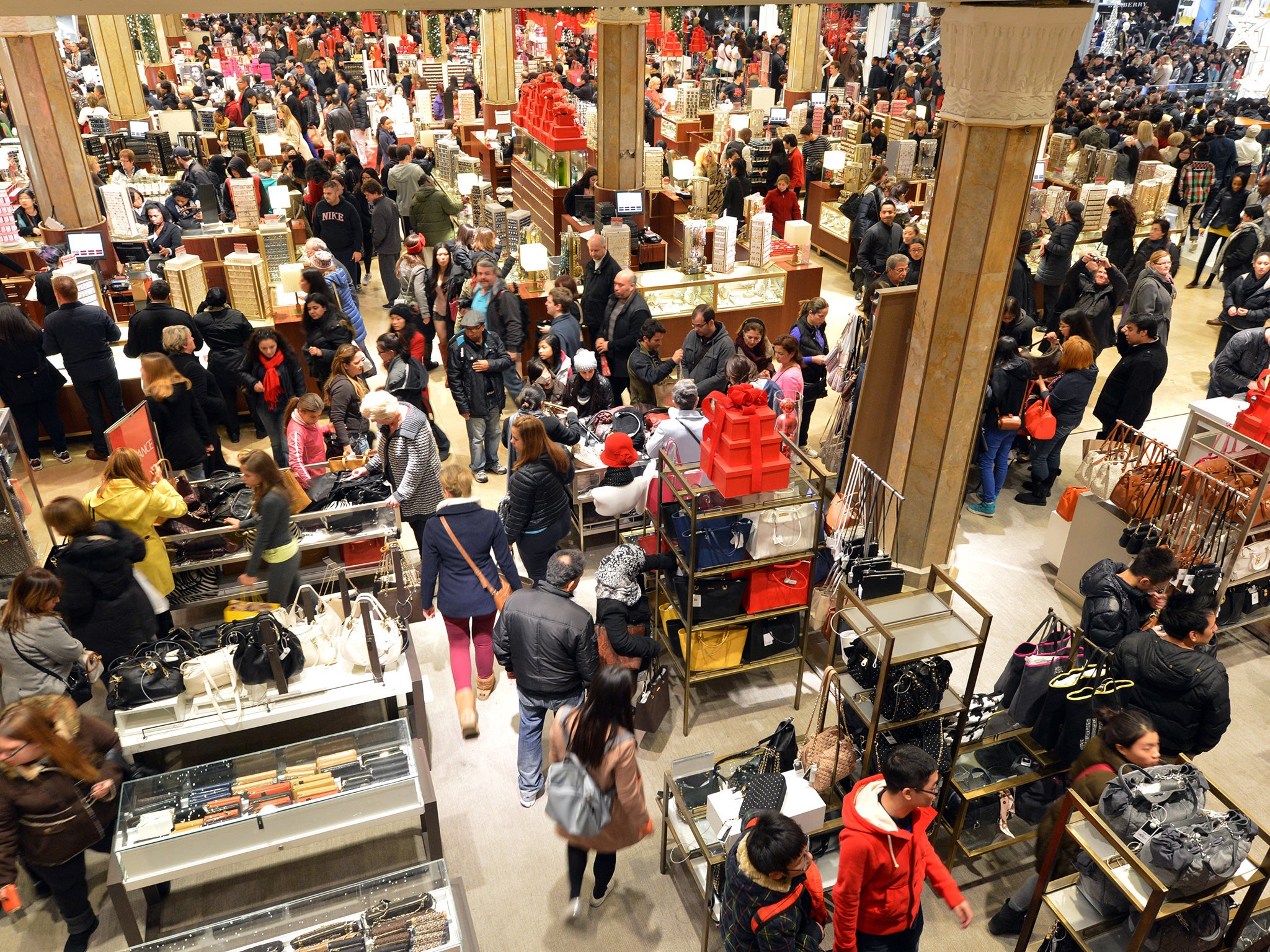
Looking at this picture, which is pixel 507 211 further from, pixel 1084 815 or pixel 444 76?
pixel 444 76

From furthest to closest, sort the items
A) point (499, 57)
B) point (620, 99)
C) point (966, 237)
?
point (499, 57) < point (620, 99) < point (966, 237)

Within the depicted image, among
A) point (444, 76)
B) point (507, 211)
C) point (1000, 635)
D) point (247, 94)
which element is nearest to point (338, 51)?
point (444, 76)

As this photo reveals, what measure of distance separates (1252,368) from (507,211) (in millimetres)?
7360

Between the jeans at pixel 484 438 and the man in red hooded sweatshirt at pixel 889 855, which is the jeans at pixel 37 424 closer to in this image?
the jeans at pixel 484 438

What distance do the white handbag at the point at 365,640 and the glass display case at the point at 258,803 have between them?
0.40 meters

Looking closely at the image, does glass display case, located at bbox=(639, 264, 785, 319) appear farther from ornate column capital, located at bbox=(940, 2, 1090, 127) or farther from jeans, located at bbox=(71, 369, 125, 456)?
jeans, located at bbox=(71, 369, 125, 456)

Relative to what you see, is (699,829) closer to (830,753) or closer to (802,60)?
(830,753)

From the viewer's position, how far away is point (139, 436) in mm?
5953

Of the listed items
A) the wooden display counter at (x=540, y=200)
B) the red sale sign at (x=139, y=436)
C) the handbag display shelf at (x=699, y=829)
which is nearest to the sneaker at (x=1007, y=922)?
the handbag display shelf at (x=699, y=829)

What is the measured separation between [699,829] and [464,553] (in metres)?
1.93

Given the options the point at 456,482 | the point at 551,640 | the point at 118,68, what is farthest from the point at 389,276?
the point at 118,68

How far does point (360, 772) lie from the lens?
4477mm

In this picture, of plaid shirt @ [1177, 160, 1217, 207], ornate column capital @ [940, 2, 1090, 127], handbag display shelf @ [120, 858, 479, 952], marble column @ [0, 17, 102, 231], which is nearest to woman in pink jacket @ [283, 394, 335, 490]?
handbag display shelf @ [120, 858, 479, 952]

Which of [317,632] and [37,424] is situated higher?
[317,632]
